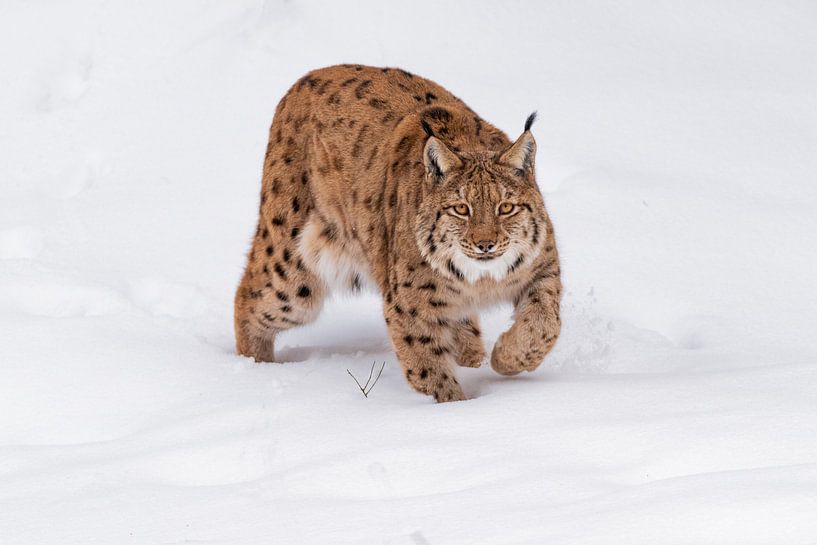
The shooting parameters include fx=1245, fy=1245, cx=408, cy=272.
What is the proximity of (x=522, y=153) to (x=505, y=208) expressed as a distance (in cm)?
24

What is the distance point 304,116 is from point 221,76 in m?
3.22

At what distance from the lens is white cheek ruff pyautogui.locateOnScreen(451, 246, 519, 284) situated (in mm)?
4898

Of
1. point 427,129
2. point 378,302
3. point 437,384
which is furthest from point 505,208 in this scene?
point 378,302

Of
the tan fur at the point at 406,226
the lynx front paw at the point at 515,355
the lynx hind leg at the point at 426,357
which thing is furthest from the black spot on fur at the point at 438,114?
the lynx front paw at the point at 515,355

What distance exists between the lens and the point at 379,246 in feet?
18.0

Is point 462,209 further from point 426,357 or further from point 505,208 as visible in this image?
point 426,357

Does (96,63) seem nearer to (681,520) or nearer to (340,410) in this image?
(340,410)

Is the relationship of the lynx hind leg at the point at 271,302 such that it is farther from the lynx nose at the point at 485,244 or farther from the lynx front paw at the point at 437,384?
the lynx nose at the point at 485,244

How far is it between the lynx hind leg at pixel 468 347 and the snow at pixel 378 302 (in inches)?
7.9

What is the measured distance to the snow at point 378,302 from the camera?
3.77 m

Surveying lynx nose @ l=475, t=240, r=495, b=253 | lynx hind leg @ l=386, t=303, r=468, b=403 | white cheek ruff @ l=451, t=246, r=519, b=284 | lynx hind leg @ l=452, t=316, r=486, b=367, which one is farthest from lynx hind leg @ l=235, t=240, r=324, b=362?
lynx nose @ l=475, t=240, r=495, b=253

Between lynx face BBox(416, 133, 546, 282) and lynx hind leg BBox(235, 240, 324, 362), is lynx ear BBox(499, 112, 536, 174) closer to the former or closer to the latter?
lynx face BBox(416, 133, 546, 282)

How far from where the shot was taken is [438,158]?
4914 mm

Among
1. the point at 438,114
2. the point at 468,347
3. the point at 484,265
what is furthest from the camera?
the point at 468,347
